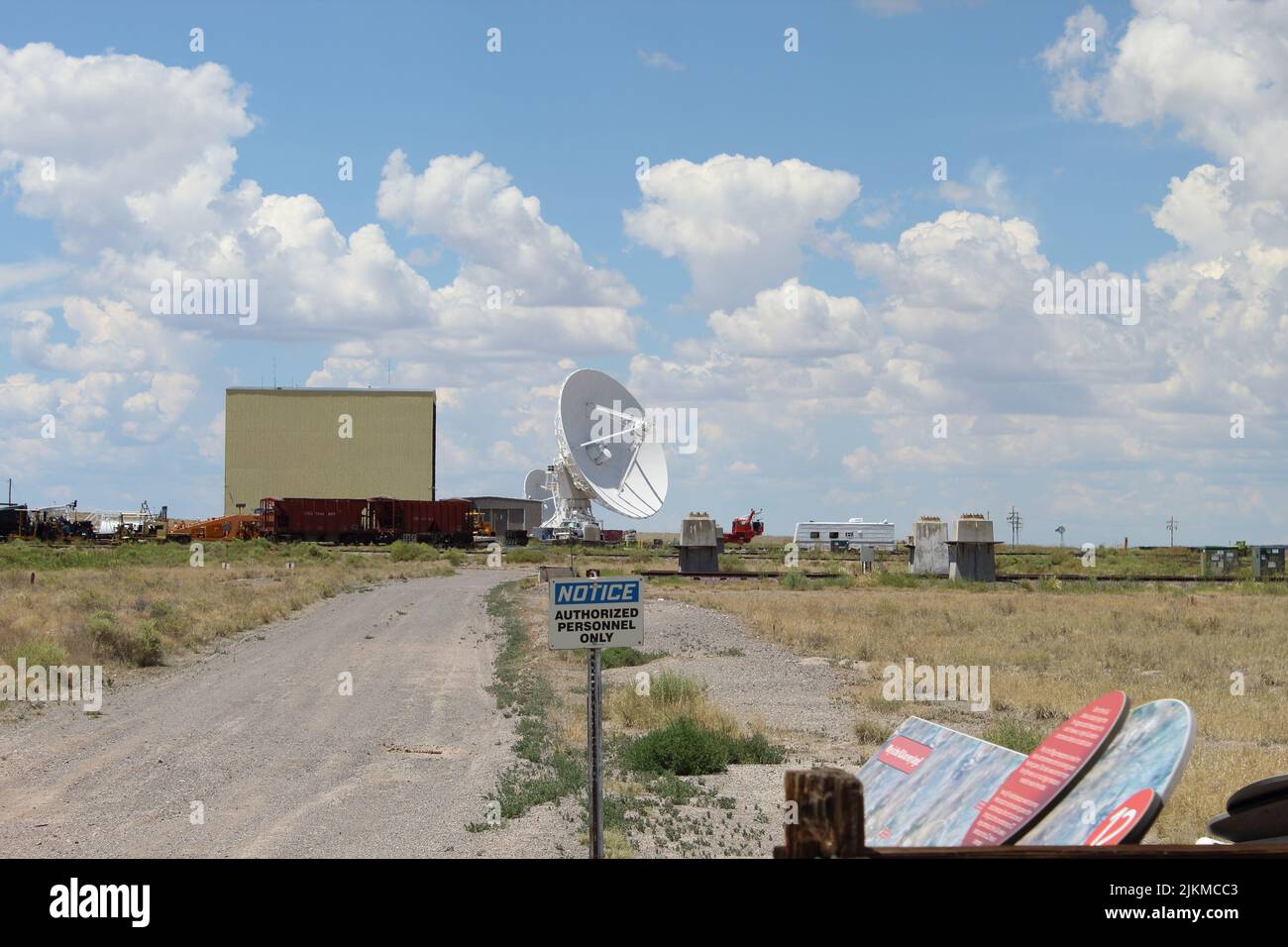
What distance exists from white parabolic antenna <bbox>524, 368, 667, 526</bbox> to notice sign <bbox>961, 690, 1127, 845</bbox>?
206ft

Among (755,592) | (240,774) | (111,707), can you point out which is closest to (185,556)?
(755,592)

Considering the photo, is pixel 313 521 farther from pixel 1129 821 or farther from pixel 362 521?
pixel 1129 821

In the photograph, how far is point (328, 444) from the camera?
93062 mm

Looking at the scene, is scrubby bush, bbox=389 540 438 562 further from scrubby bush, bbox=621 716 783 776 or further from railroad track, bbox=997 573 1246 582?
scrubby bush, bbox=621 716 783 776

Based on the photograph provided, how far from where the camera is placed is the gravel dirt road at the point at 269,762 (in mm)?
9750

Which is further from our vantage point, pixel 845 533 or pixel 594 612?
pixel 845 533

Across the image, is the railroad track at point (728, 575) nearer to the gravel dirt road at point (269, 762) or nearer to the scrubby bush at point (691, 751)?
the gravel dirt road at point (269, 762)

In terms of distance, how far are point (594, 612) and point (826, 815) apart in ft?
11.2

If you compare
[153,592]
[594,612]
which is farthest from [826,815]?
[153,592]

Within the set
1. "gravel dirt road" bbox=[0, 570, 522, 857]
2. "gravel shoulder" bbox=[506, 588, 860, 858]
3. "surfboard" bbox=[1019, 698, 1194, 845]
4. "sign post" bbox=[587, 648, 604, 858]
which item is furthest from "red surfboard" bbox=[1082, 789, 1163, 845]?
"gravel dirt road" bbox=[0, 570, 522, 857]
